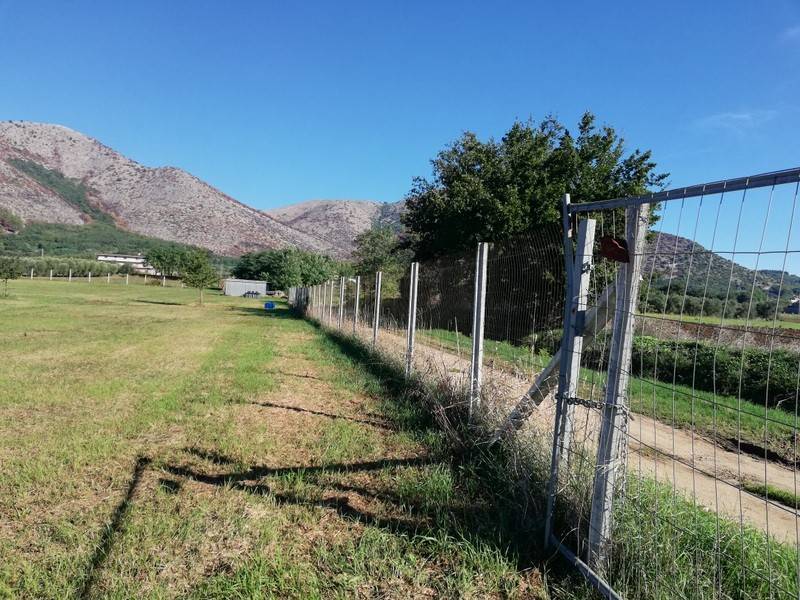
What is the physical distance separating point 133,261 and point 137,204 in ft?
194

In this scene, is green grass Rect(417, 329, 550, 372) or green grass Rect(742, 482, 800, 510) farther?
green grass Rect(417, 329, 550, 372)

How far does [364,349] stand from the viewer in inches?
424

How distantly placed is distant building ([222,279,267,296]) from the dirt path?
70.9m

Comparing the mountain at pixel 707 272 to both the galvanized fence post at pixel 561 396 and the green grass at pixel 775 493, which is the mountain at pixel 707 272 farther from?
the green grass at pixel 775 493

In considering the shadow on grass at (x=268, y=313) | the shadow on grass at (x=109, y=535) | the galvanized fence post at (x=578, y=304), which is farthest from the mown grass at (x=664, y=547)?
the shadow on grass at (x=268, y=313)

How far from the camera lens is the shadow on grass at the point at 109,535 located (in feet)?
8.19

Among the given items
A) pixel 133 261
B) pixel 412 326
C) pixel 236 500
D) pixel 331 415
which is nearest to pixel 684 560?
pixel 236 500

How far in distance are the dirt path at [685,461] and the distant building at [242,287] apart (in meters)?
70.9

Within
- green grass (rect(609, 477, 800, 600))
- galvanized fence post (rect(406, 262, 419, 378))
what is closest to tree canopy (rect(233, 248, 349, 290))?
galvanized fence post (rect(406, 262, 419, 378))

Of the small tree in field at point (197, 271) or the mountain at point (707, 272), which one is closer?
the mountain at point (707, 272)

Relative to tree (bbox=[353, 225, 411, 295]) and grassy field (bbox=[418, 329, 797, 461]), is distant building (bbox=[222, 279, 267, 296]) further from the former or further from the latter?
grassy field (bbox=[418, 329, 797, 461])

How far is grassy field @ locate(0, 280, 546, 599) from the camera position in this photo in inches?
101

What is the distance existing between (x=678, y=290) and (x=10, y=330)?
17.4 m

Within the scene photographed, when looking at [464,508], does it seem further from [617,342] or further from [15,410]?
[15,410]
